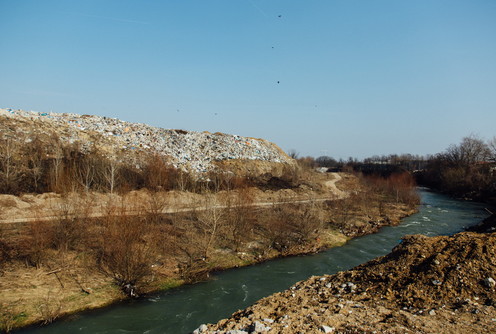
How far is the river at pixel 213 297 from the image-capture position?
10.7 m

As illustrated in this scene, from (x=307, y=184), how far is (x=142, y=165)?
21.5 meters

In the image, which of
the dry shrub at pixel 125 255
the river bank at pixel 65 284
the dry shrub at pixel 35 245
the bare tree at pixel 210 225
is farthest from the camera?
the bare tree at pixel 210 225

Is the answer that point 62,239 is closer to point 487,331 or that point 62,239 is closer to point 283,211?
point 283,211

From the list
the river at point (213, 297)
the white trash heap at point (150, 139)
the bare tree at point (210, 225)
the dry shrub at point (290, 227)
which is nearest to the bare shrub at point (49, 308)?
the river at point (213, 297)

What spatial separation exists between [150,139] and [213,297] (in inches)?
1134

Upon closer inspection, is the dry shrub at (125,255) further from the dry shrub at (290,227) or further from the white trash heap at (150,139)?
the white trash heap at (150,139)

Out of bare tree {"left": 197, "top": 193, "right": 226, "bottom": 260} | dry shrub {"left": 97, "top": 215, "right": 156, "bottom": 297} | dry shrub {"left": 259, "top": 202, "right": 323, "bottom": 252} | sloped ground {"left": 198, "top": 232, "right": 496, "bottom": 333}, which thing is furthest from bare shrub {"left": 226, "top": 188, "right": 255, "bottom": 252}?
sloped ground {"left": 198, "top": 232, "right": 496, "bottom": 333}

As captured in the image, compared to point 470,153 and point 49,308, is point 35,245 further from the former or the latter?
point 470,153

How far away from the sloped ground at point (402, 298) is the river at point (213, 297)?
338cm

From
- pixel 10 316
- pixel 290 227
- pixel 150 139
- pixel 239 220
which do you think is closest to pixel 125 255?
pixel 10 316

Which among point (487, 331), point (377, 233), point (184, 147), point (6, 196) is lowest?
point (377, 233)

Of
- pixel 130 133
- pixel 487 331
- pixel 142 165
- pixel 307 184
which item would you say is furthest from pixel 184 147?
pixel 487 331

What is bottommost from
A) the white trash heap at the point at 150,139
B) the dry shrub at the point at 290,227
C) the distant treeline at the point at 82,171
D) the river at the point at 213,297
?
the river at the point at 213,297

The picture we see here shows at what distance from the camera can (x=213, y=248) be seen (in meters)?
18.0
